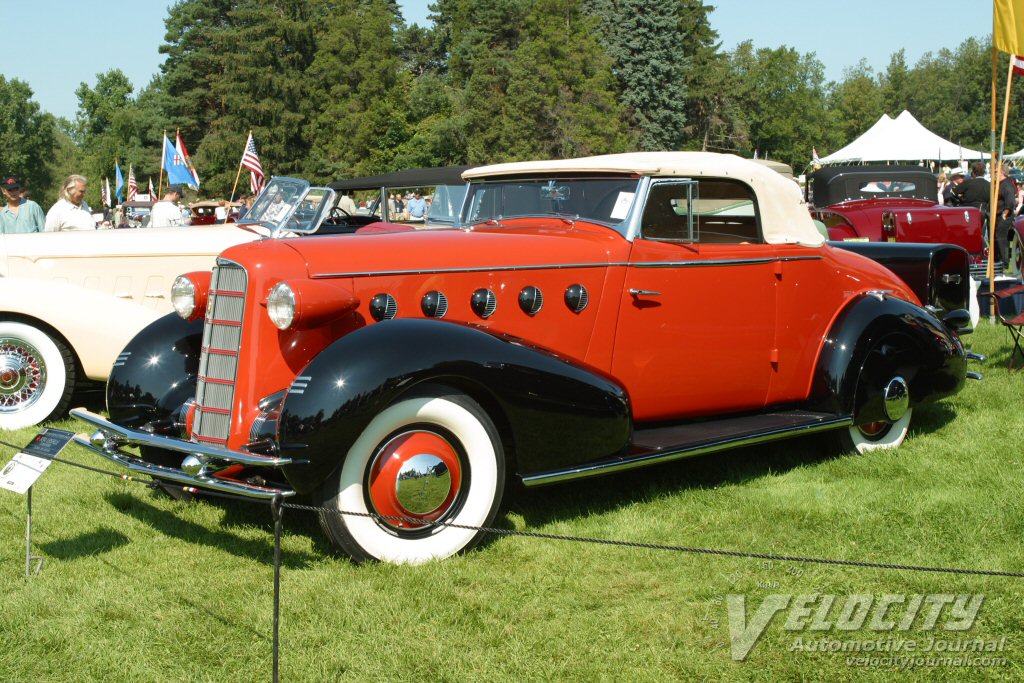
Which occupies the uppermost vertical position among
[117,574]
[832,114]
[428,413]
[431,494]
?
[832,114]

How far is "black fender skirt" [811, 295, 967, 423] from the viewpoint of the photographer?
18.6 ft

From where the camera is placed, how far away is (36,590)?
4.04m

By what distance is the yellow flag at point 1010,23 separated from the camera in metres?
10.3

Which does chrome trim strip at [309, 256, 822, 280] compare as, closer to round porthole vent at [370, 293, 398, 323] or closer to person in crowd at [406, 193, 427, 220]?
round porthole vent at [370, 293, 398, 323]

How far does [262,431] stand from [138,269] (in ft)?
14.3

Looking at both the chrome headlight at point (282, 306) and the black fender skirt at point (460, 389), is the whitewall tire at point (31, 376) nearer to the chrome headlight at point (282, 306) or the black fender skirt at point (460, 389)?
the chrome headlight at point (282, 306)

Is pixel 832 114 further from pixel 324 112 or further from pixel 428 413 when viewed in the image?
pixel 428 413

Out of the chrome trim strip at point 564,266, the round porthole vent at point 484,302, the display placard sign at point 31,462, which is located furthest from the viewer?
the round porthole vent at point 484,302

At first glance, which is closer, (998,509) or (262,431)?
(262,431)

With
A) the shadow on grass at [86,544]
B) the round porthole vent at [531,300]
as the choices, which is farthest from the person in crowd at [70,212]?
the round porthole vent at [531,300]

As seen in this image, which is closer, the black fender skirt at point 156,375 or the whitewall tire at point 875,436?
the black fender skirt at point 156,375

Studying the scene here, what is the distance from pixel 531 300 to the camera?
16.1 ft

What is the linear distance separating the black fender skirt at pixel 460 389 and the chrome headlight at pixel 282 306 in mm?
240

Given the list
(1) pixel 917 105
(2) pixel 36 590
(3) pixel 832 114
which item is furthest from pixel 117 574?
(1) pixel 917 105
